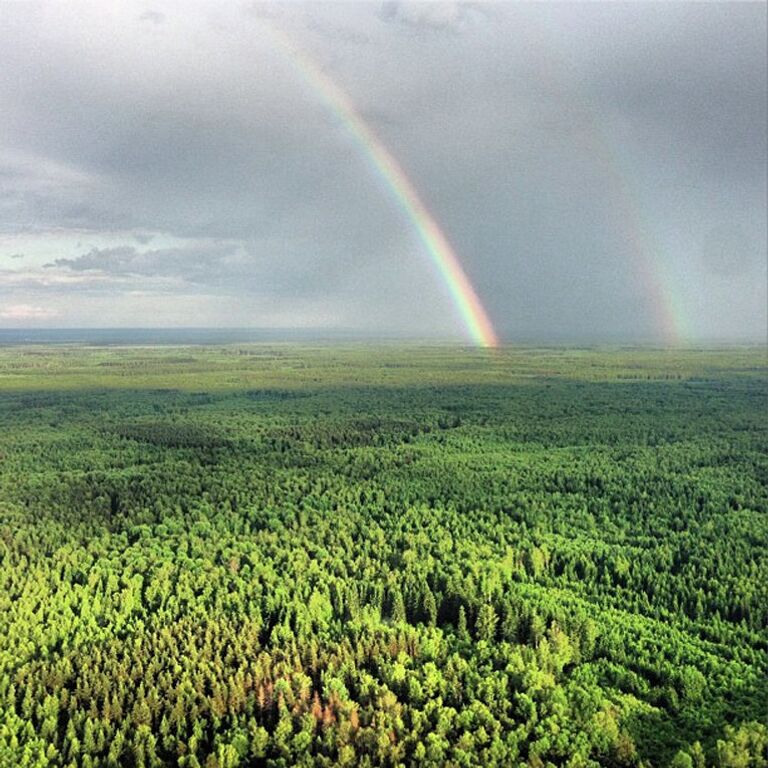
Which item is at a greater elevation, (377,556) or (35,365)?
(35,365)

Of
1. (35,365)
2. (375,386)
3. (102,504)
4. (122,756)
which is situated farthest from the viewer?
(35,365)

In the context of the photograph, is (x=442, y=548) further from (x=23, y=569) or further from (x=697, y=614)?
(x=23, y=569)

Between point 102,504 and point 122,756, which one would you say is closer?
point 122,756

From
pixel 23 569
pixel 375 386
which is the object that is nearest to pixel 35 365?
pixel 375 386

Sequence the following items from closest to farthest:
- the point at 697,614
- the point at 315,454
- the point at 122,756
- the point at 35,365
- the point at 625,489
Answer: the point at 122,756 < the point at 697,614 < the point at 625,489 < the point at 315,454 < the point at 35,365

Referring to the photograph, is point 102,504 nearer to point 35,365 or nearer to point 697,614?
point 697,614

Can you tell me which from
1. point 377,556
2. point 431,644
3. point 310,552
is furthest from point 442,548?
point 431,644
